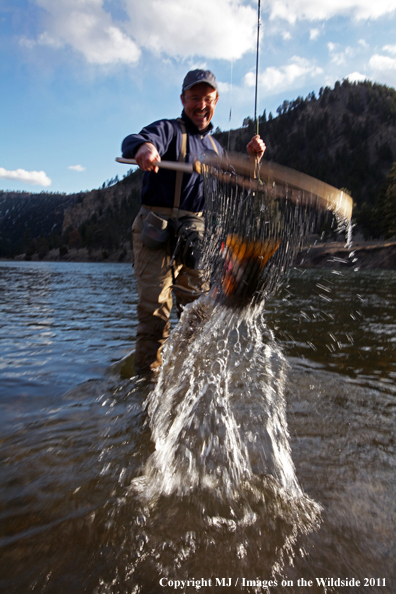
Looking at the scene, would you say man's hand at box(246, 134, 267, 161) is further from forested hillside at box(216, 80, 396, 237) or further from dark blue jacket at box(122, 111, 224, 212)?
forested hillside at box(216, 80, 396, 237)

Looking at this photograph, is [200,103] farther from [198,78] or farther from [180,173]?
[180,173]

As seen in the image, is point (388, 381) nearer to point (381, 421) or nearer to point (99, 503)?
point (381, 421)

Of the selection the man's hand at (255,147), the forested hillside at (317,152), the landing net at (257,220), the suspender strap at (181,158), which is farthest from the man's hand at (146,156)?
the forested hillside at (317,152)

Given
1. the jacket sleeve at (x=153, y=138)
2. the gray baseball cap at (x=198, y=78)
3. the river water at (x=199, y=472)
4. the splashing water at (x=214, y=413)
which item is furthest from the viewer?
the gray baseball cap at (x=198, y=78)

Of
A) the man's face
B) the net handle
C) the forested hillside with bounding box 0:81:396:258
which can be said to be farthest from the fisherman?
the forested hillside with bounding box 0:81:396:258

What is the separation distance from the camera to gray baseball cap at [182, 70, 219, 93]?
3.70 metres

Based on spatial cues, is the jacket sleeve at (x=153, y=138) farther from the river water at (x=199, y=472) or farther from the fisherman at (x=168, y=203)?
the river water at (x=199, y=472)

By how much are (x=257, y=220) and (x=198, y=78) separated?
1.56 m

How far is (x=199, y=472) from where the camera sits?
237 centimetres

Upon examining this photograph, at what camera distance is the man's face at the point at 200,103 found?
380 centimetres

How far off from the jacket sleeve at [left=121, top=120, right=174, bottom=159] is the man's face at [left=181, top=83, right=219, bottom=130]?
1.11ft

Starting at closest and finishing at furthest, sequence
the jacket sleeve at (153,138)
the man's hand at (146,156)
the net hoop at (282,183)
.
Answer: the net hoop at (282,183)
the man's hand at (146,156)
the jacket sleeve at (153,138)

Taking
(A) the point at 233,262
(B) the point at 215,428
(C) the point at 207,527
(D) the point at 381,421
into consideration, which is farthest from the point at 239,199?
(C) the point at 207,527

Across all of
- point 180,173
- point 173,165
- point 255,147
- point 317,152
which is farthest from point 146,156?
point 317,152
